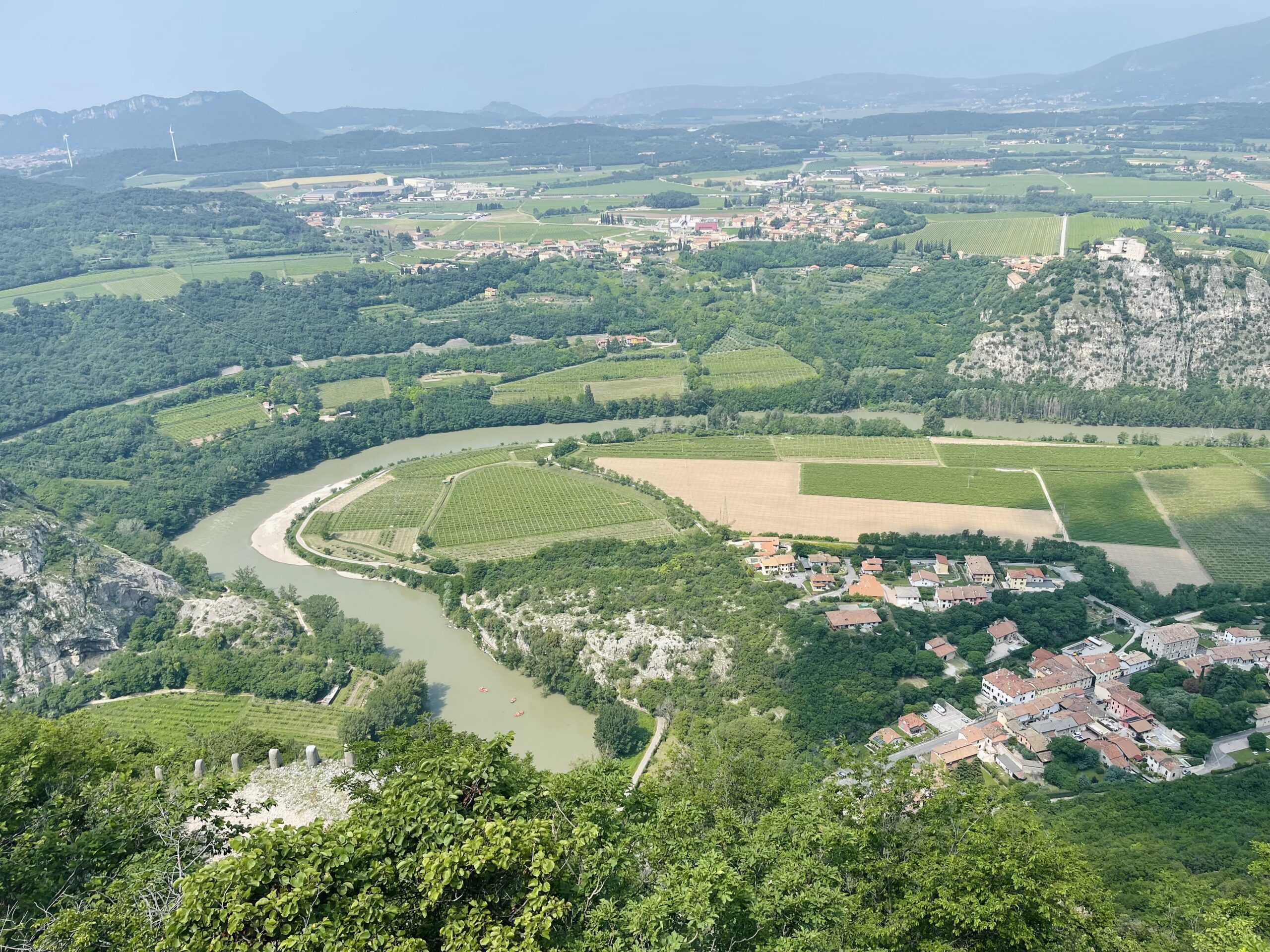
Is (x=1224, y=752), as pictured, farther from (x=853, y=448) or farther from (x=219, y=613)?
(x=219, y=613)


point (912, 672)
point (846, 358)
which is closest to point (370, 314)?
point (846, 358)

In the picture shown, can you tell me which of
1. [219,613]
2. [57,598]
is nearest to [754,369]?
[219,613]

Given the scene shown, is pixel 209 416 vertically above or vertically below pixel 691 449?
above

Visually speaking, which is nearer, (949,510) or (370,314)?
(949,510)

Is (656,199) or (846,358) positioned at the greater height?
(656,199)

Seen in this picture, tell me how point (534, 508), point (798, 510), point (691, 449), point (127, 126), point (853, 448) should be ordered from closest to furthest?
point (798, 510) < point (534, 508) < point (853, 448) < point (691, 449) < point (127, 126)

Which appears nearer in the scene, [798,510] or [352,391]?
[798,510]

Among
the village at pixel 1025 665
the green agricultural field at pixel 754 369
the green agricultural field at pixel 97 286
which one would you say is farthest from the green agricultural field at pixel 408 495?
the green agricultural field at pixel 97 286

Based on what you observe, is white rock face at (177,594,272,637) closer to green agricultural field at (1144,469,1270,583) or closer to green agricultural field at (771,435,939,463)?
green agricultural field at (771,435,939,463)

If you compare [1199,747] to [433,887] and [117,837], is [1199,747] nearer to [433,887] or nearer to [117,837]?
[433,887]
